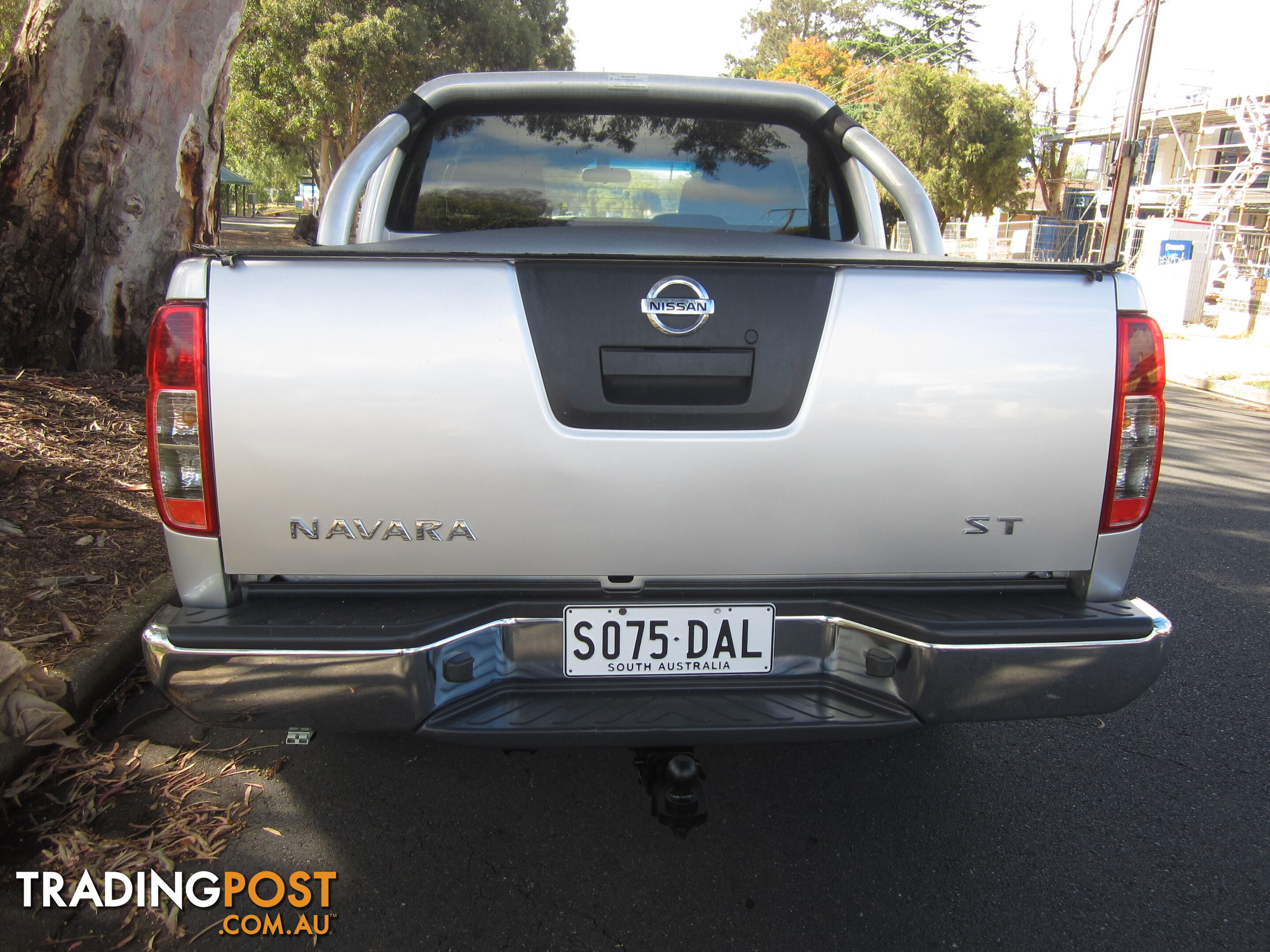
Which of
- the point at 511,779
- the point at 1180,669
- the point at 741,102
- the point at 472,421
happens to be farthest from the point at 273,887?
the point at 1180,669

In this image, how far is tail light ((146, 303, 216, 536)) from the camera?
1714 mm

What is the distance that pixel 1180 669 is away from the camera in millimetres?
3320

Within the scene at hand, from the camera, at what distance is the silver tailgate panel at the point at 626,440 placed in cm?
172

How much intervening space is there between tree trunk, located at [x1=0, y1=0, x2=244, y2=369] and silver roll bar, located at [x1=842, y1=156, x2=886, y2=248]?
448 cm

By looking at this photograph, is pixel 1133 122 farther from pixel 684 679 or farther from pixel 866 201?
pixel 684 679

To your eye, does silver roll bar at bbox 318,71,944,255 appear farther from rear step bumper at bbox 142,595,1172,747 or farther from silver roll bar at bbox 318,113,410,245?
rear step bumper at bbox 142,595,1172,747

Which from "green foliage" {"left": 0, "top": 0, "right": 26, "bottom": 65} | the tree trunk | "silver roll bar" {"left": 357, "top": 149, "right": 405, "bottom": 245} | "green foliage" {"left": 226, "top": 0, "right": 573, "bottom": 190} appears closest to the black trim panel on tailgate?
"silver roll bar" {"left": 357, "top": 149, "right": 405, "bottom": 245}

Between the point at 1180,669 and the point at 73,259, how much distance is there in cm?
623

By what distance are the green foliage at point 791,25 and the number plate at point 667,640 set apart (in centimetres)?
7179

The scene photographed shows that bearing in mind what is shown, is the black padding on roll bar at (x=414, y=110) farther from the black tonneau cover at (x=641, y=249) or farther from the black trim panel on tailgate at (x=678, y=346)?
the black trim panel on tailgate at (x=678, y=346)

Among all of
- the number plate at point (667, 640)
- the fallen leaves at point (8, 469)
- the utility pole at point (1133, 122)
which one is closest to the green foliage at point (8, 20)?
the fallen leaves at point (8, 469)

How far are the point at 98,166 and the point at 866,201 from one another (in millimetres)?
4653

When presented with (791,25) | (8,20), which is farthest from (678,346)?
(791,25)

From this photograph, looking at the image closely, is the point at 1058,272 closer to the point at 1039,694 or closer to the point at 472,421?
the point at 1039,694
